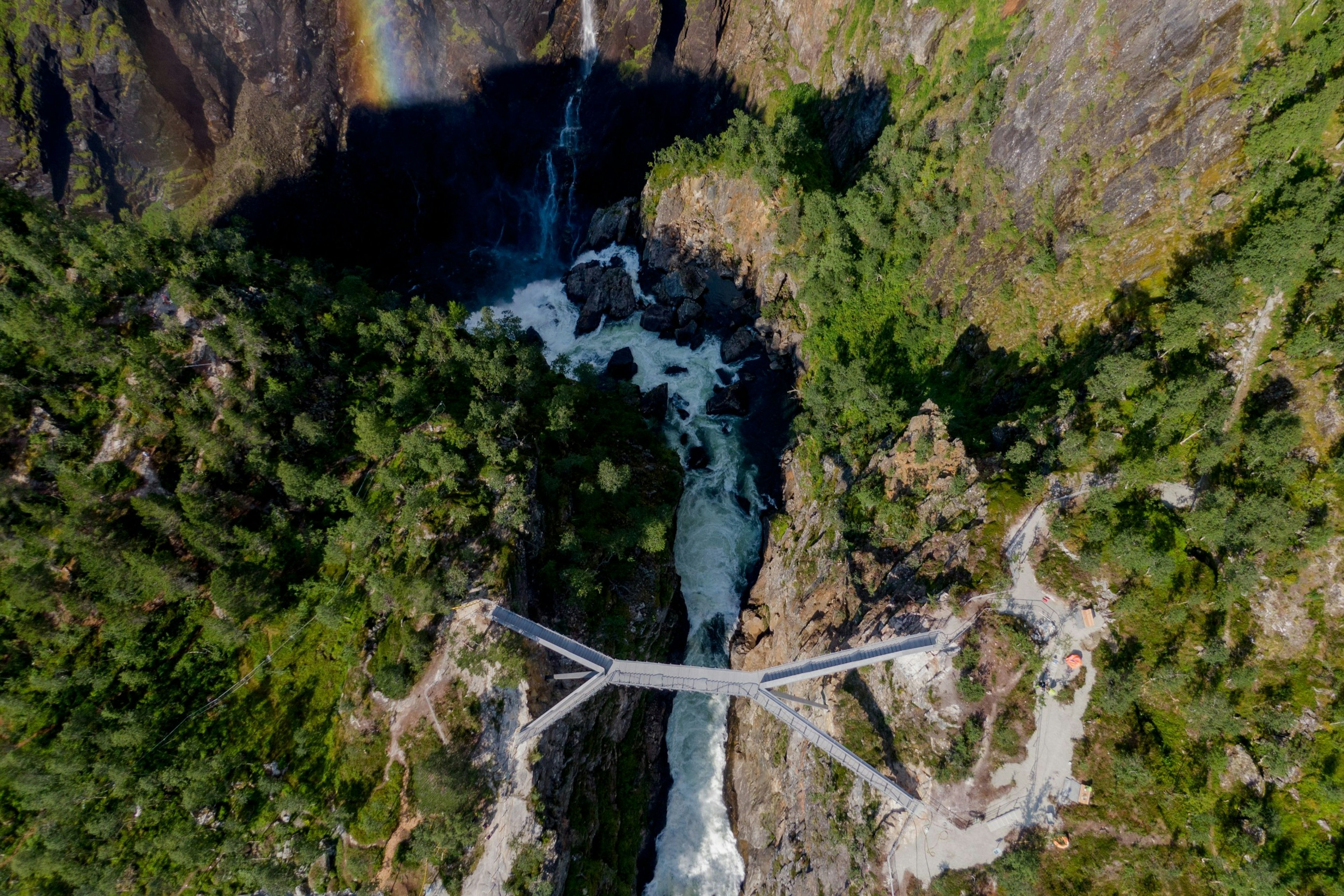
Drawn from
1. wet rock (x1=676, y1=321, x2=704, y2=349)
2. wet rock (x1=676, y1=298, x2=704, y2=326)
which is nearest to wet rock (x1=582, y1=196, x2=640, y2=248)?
wet rock (x1=676, y1=298, x2=704, y2=326)

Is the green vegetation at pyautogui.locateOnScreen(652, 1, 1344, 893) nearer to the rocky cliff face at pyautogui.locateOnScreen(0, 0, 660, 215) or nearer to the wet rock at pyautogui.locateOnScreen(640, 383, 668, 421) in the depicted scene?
the wet rock at pyautogui.locateOnScreen(640, 383, 668, 421)

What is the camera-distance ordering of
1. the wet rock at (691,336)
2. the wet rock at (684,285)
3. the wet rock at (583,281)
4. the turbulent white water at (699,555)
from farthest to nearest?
the wet rock at (583,281), the wet rock at (684,285), the wet rock at (691,336), the turbulent white water at (699,555)

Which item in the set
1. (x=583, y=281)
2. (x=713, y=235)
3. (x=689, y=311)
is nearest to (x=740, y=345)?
(x=689, y=311)

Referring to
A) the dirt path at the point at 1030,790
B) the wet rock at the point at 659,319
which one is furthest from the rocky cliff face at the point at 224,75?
the dirt path at the point at 1030,790

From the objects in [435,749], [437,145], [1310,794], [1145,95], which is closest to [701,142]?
[437,145]

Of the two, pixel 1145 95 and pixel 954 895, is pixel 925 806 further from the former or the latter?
pixel 1145 95

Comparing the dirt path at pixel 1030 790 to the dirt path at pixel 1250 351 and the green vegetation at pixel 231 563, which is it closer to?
the dirt path at pixel 1250 351
